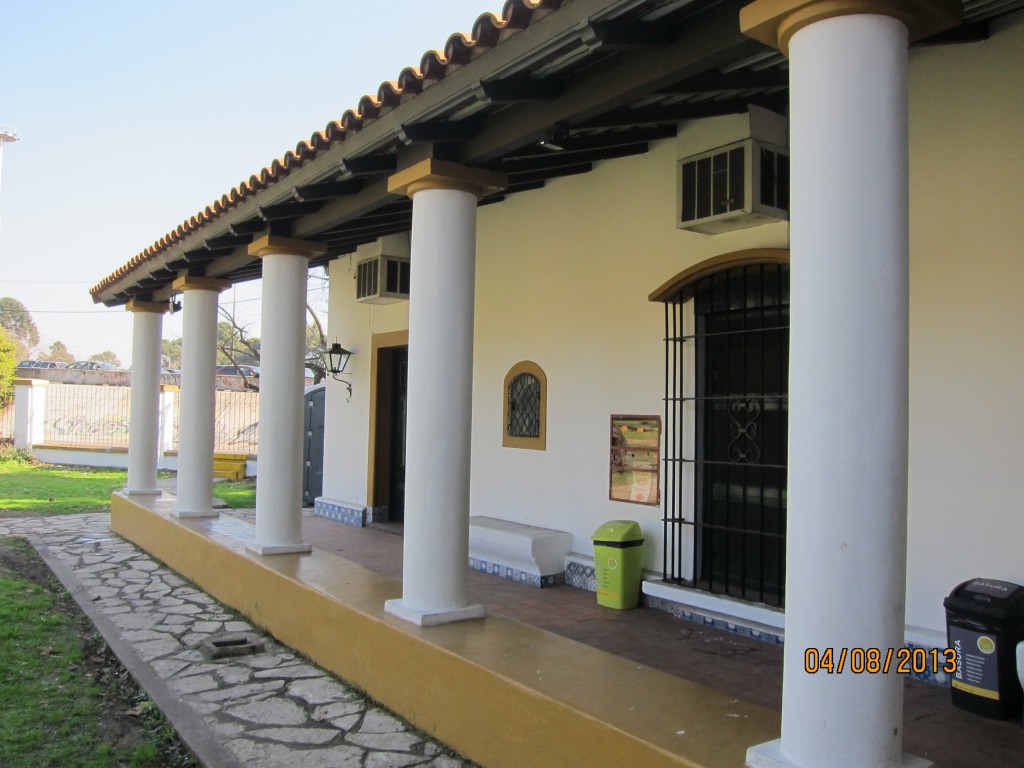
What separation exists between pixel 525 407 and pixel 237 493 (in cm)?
875

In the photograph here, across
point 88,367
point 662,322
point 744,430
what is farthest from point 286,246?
point 88,367

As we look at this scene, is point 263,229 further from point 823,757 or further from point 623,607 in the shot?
point 823,757

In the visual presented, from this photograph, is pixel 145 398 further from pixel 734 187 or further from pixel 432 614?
pixel 734 187

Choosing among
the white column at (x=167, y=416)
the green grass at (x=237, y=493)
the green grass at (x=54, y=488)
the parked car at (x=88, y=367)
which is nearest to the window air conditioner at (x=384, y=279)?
the green grass at (x=237, y=493)

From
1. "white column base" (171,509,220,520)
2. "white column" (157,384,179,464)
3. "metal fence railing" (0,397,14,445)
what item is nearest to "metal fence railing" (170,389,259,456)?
"white column" (157,384,179,464)

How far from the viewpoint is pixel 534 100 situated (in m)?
3.92

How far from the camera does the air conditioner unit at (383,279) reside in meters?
8.31

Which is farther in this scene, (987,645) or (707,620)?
(707,620)

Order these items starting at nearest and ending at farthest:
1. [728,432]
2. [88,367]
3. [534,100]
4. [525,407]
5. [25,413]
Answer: [534,100] < [728,432] < [525,407] < [25,413] < [88,367]

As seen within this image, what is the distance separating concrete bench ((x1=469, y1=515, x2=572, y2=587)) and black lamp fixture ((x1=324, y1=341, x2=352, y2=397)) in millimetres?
3713

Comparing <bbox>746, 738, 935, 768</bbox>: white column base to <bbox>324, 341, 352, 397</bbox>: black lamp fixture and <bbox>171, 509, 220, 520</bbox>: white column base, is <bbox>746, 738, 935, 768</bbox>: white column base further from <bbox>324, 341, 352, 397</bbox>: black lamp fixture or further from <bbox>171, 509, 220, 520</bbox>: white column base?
<bbox>324, 341, 352, 397</bbox>: black lamp fixture

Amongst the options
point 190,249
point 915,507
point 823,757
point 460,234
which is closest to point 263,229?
point 190,249

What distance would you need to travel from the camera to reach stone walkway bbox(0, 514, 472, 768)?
12.5 feet

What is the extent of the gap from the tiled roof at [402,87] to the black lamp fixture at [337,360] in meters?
3.32
